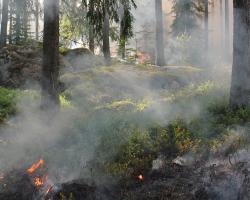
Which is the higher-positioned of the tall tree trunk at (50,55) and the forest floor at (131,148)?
the tall tree trunk at (50,55)

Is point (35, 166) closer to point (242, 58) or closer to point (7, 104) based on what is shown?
point (7, 104)

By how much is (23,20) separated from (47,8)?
1958 centimetres

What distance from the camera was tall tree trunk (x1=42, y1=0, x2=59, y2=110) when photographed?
40.1ft

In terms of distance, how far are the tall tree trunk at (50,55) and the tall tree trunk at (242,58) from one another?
5278 mm

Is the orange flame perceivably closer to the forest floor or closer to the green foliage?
the forest floor

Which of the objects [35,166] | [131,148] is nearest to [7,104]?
[35,166]

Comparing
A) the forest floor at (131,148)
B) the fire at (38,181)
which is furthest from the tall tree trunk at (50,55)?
the fire at (38,181)

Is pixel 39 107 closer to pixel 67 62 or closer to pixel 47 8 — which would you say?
pixel 47 8

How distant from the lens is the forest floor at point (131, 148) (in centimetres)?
897

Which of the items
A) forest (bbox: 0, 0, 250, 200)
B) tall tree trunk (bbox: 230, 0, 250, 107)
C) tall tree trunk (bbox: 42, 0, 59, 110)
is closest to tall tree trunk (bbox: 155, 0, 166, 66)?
forest (bbox: 0, 0, 250, 200)

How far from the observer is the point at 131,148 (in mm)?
10234

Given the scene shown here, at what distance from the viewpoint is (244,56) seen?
1162cm

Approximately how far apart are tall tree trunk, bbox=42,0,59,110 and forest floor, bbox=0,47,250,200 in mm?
635

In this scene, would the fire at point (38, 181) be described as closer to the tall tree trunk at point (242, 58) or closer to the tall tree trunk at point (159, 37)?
the tall tree trunk at point (242, 58)
